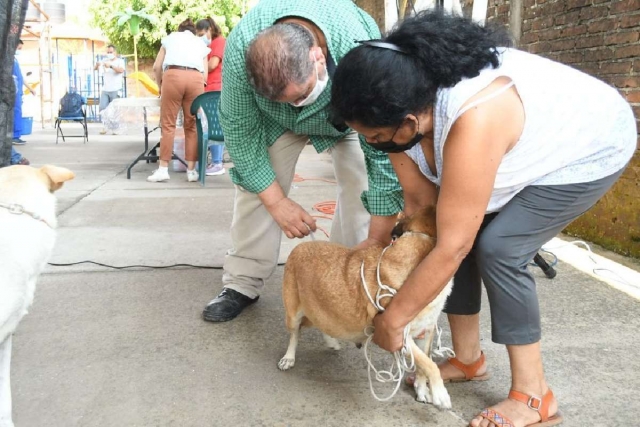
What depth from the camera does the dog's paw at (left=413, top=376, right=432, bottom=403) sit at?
2444 millimetres

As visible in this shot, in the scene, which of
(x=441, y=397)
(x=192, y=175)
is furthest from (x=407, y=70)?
(x=192, y=175)

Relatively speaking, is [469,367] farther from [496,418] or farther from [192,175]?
[192,175]

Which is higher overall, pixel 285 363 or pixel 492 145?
pixel 492 145

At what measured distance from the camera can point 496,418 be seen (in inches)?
87.8

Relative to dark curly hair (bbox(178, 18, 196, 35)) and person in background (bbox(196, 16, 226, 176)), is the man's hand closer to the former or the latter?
person in background (bbox(196, 16, 226, 176))

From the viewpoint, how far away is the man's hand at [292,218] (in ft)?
9.51

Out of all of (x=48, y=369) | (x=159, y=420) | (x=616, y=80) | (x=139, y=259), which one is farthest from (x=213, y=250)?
(x=616, y=80)

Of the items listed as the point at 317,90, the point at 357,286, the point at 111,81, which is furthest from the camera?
the point at 111,81

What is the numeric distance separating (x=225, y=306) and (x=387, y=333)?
53.6 inches

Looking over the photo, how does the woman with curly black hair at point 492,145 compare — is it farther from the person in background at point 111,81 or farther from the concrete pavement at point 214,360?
the person in background at point 111,81

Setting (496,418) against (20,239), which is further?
(496,418)

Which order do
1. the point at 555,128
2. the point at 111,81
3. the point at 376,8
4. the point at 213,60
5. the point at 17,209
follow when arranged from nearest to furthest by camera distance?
the point at 555,128
the point at 17,209
the point at 213,60
the point at 376,8
the point at 111,81

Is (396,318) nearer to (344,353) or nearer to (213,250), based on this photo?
(344,353)

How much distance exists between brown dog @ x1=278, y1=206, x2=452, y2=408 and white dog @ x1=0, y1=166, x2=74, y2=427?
104 centimetres
